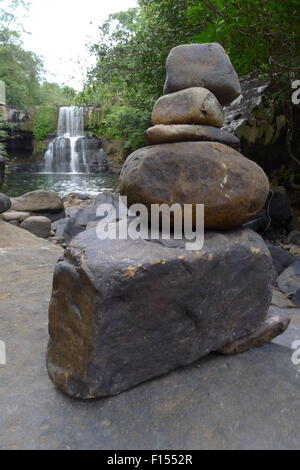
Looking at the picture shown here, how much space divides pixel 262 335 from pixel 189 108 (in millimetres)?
1495

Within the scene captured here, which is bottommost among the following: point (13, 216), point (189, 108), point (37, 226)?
point (37, 226)

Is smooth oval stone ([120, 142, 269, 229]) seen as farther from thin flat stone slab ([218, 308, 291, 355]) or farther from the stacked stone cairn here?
thin flat stone slab ([218, 308, 291, 355])

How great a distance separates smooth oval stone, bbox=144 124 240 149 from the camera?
213 centimetres

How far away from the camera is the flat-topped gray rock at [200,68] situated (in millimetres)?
2285

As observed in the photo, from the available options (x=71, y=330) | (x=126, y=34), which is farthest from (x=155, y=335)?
(x=126, y=34)

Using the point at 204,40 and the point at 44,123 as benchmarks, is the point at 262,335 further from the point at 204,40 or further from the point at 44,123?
the point at 44,123

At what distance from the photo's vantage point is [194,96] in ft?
7.16

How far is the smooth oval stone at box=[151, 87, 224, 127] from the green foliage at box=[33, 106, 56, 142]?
22.7 meters

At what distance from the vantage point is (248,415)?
1702 mm

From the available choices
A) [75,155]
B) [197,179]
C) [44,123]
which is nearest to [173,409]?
[197,179]

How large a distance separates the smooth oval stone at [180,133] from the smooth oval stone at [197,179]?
0.20 ft

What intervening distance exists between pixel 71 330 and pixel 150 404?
561 mm

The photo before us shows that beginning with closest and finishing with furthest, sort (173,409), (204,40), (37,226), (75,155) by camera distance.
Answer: (173,409) → (204,40) → (37,226) → (75,155)

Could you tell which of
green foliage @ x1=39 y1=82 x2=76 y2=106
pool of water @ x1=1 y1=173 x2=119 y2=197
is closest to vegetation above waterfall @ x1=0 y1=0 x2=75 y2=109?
green foliage @ x1=39 y1=82 x2=76 y2=106
